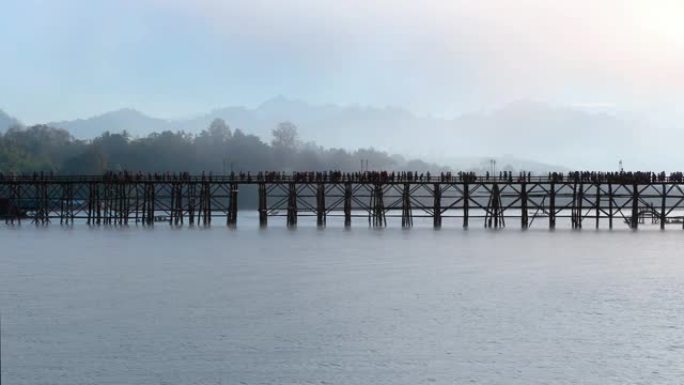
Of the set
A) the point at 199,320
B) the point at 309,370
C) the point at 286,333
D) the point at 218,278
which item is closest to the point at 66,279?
the point at 218,278

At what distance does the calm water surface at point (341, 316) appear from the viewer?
26453mm

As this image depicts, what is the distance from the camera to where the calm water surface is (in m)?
26.5

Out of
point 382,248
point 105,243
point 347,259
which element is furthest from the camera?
point 105,243

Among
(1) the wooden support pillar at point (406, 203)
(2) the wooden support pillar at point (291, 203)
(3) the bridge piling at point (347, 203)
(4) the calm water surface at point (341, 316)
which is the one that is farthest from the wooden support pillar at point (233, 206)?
(4) the calm water surface at point (341, 316)

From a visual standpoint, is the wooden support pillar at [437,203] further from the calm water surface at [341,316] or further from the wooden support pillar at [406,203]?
the calm water surface at [341,316]

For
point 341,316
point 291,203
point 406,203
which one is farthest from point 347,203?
point 341,316

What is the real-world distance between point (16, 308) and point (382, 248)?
3410 centimetres

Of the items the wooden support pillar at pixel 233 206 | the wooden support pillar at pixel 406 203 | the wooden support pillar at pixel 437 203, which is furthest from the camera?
the wooden support pillar at pixel 233 206

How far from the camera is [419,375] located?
26.1 meters

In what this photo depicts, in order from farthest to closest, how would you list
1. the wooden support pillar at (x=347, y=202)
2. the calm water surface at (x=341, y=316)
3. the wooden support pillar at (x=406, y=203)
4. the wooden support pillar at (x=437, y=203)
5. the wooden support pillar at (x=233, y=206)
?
the wooden support pillar at (x=233, y=206) < the wooden support pillar at (x=347, y=202) < the wooden support pillar at (x=437, y=203) < the wooden support pillar at (x=406, y=203) < the calm water surface at (x=341, y=316)

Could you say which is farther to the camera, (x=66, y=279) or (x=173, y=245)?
(x=173, y=245)

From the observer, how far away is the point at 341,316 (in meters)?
35.3

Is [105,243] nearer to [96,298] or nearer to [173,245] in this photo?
[173,245]

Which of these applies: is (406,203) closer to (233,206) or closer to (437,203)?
(437,203)
